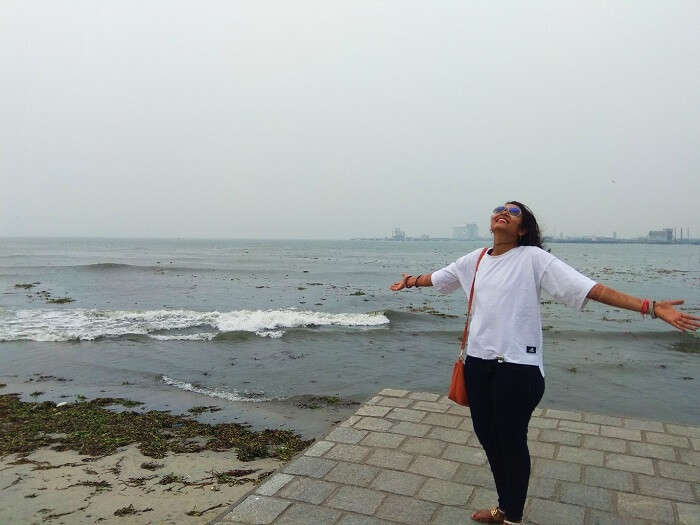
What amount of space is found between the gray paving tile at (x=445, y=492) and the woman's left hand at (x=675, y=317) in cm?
201

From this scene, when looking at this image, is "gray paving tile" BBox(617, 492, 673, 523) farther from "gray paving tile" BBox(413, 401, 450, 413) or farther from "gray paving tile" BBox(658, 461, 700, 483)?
"gray paving tile" BBox(413, 401, 450, 413)

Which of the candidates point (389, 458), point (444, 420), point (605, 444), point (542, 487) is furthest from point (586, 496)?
point (444, 420)

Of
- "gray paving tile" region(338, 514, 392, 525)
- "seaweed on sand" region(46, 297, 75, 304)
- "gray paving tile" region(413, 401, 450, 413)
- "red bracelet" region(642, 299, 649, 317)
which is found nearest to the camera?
"red bracelet" region(642, 299, 649, 317)

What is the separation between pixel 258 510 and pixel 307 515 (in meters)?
0.36

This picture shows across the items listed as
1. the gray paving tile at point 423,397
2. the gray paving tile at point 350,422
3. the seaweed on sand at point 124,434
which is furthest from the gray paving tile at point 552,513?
the seaweed on sand at point 124,434

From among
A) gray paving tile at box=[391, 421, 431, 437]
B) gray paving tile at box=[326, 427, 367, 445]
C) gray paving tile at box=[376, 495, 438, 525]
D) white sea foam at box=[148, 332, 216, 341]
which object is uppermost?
gray paving tile at box=[376, 495, 438, 525]

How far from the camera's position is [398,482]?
397cm

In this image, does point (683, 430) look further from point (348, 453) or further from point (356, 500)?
point (356, 500)

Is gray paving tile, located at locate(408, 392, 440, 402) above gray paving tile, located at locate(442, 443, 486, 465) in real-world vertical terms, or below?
below

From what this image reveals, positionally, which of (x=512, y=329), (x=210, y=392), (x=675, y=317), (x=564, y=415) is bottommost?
(x=210, y=392)

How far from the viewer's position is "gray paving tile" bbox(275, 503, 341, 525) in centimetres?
338

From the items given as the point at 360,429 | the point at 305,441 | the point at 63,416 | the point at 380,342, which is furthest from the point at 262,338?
the point at 360,429

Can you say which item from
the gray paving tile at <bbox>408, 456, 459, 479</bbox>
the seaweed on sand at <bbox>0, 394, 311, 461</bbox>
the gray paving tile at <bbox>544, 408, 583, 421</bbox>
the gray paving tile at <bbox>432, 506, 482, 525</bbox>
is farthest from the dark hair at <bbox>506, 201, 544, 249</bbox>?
the seaweed on sand at <bbox>0, 394, 311, 461</bbox>

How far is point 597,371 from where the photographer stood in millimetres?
10203
